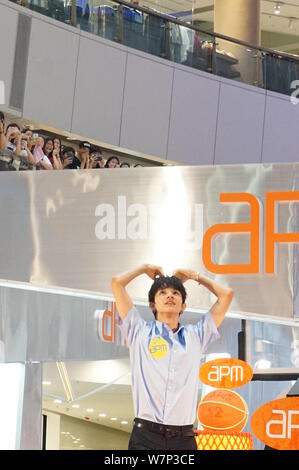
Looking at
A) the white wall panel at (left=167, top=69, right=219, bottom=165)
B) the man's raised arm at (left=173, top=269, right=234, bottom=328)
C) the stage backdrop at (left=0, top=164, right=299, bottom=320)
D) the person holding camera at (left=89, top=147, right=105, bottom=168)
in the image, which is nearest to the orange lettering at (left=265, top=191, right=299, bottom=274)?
the stage backdrop at (left=0, top=164, right=299, bottom=320)

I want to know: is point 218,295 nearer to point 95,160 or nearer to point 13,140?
point 13,140

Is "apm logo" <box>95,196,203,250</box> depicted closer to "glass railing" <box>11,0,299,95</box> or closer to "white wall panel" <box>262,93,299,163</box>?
→ "glass railing" <box>11,0,299,95</box>

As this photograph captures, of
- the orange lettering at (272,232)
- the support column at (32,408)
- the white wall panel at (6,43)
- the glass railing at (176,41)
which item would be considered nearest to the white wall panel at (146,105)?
the glass railing at (176,41)

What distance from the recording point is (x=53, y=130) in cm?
1592

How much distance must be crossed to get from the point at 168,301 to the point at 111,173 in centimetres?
160

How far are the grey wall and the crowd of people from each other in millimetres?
1573

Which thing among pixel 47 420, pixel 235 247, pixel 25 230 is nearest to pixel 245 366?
pixel 235 247

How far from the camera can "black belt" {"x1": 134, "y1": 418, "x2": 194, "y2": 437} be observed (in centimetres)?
667

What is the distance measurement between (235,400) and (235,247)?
1.06m

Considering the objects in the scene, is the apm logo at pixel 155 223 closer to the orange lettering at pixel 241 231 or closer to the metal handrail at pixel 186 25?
the orange lettering at pixel 241 231

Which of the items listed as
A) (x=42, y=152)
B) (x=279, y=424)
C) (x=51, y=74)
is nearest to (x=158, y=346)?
(x=279, y=424)
